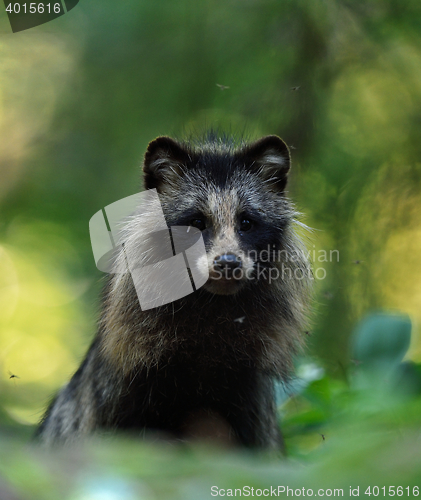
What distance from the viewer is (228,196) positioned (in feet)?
11.5

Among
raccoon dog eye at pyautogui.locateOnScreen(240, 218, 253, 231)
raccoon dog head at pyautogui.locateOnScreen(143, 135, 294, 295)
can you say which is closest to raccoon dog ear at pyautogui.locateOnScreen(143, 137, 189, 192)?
raccoon dog head at pyautogui.locateOnScreen(143, 135, 294, 295)

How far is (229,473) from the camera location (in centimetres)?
77

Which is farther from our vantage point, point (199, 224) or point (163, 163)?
point (163, 163)

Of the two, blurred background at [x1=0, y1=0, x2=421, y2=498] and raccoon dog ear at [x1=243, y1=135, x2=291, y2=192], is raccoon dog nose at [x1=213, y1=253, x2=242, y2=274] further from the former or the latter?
blurred background at [x1=0, y1=0, x2=421, y2=498]

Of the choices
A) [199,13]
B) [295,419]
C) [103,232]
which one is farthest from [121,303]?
[199,13]

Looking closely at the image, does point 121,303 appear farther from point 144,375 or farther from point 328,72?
point 328,72

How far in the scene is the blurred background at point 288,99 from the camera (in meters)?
5.14

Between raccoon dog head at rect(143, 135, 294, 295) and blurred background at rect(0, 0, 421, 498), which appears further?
blurred background at rect(0, 0, 421, 498)

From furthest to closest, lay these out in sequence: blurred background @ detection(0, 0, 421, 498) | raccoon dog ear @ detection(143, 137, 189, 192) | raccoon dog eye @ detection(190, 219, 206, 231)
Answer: blurred background @ detection(0, 0, 421, 498) < raccoon dog ear @ detection(143, 137, 189, 192) < raccoon dog eye @ detection(190, 219, 206, 231)

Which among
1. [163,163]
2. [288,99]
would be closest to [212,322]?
[163,163]

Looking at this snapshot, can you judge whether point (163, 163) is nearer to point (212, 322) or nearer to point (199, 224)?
point (199, 224)

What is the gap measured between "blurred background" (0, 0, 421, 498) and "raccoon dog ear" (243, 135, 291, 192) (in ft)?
3.15

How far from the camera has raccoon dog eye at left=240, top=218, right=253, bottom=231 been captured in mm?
3471

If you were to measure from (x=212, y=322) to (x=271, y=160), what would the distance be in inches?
54.0
